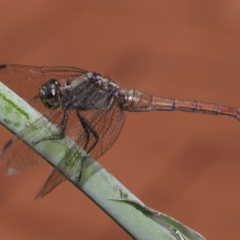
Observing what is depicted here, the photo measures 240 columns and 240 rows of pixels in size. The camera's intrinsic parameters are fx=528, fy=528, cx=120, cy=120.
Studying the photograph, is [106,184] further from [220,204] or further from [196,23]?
[196,23]

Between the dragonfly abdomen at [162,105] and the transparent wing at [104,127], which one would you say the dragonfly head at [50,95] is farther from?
the dragonfly abdomen at [162,105]

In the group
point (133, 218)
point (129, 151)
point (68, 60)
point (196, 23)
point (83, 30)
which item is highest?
point (196, 23)

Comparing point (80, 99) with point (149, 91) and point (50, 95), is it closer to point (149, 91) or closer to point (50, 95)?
point (50, 95)

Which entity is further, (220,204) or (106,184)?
(220,204)

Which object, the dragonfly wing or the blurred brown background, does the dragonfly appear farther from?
the blurred brown background

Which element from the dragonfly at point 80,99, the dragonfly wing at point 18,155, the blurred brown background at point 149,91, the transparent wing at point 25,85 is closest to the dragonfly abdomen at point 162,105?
the dragonfly at point 80,99

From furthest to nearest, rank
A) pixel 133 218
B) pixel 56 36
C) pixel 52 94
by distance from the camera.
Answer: pixel 56 36 → pixel 52 94 → pixel 133 218

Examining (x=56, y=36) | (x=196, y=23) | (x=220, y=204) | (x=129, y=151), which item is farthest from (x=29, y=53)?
(x=220, y=204)

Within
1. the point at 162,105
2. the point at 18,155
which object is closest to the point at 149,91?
the point at 162,105
